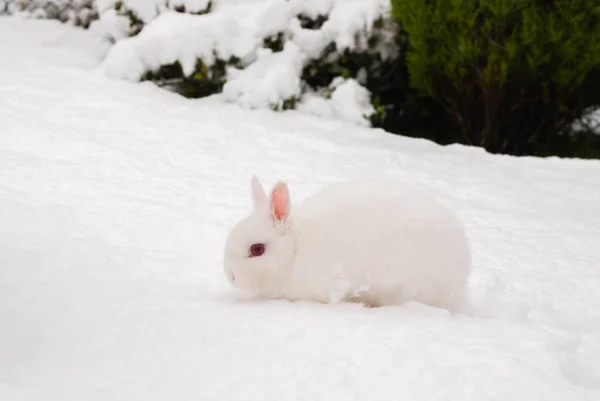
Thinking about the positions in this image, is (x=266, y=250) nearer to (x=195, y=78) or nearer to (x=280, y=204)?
(x=280, y=204)

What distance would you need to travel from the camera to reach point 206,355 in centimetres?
157

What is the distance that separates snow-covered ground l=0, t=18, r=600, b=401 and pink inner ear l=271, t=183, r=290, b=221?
28 cm

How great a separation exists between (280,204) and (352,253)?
0.28 metres

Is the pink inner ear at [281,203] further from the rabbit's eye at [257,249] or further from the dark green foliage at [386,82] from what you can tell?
the dark green foliage at [386,82]

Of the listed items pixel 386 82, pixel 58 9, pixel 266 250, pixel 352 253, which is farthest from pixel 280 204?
pixel 58 9

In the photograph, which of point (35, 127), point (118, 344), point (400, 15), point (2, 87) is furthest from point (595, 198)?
point (2, 87)

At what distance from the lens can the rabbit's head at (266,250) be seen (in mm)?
2061

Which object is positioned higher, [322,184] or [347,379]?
[347,379]

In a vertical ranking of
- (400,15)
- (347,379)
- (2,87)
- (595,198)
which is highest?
(400,15)

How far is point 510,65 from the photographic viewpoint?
16.6ft

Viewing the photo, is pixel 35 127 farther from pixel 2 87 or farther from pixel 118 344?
pixel 118 344

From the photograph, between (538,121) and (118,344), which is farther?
(538,121)

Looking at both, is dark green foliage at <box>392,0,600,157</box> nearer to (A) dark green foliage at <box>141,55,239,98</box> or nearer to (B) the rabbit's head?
(A) dark green foliage at <box>141,55,239,98</box>

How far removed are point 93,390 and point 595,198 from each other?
3418 millimetres
